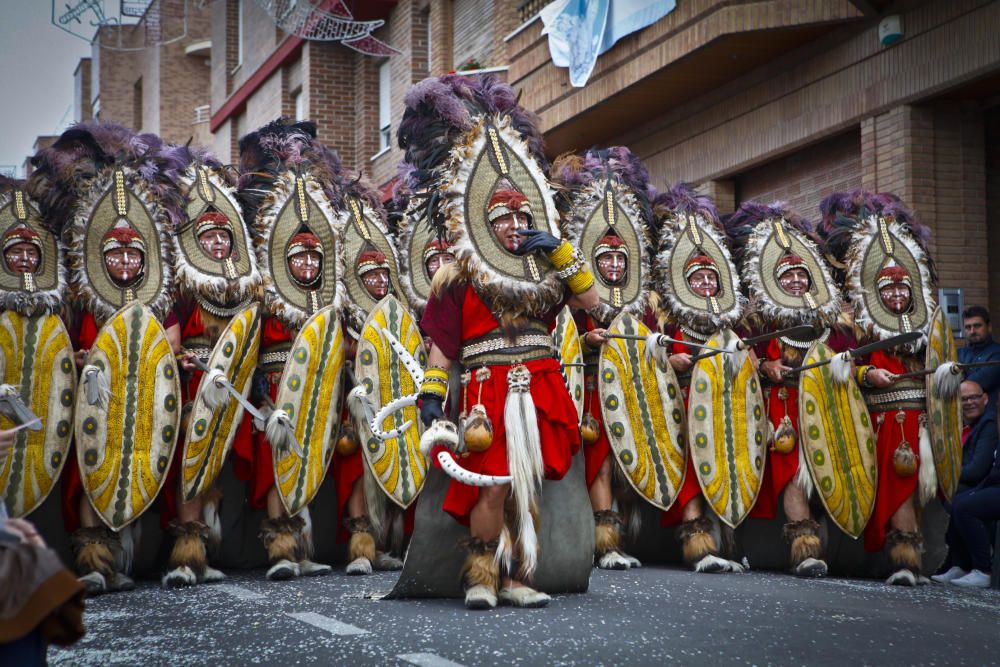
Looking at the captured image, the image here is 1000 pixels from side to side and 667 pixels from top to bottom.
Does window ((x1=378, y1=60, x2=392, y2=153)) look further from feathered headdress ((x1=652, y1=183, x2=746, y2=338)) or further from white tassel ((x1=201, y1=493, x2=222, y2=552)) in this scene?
white tassel ((x1=201, y1=493, x2=222, y2=552))

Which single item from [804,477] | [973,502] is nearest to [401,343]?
[804,477]

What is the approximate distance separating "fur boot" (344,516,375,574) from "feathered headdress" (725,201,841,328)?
276 centimetres

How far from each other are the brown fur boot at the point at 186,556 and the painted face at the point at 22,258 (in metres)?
1.62

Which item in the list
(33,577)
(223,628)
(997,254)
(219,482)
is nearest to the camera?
(33,577)

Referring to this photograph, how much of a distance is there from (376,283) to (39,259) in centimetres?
207

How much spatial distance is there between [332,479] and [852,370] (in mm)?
3347

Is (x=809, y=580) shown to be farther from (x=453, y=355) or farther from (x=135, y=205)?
(x=135, y=205)

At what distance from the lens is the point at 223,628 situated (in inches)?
214

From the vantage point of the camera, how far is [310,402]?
305 inches

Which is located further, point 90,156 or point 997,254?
point 997,254

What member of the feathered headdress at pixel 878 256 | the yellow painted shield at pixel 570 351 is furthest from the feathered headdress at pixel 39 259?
the feathered headdress at pixel 878 256

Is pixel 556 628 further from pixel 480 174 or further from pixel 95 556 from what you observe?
pixel 95 556

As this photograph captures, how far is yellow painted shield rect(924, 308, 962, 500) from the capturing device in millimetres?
7777

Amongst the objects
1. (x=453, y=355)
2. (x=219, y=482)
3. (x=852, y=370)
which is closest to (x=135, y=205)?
(x=219, y=482)
